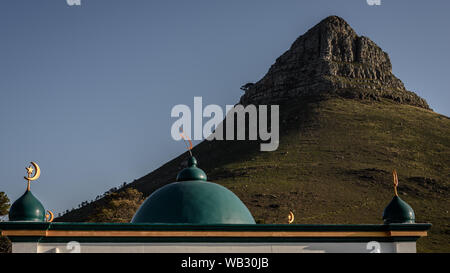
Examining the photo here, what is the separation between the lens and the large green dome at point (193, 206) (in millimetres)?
14992

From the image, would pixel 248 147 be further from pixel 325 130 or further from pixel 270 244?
pixel 270 244

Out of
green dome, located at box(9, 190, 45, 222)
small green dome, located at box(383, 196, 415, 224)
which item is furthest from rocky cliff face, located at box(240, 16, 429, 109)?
green dome, located at box(9, 190, 45, 222)

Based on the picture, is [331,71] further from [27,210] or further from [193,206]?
[27,210]

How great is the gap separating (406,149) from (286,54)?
177ft

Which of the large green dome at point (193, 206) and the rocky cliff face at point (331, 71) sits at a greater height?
the rocky cliff face at point (331, 71)

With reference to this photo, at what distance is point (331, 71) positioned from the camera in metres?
130

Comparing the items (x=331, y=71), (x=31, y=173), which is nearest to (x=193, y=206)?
(x=31, y=173)

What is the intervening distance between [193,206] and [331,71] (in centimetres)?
11885

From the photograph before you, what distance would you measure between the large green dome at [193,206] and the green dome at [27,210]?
3.25 meters

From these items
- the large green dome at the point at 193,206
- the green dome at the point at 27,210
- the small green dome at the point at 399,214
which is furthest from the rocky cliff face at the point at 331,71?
the green dome at the point at 27,210

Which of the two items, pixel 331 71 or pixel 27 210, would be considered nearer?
pixel 27 210

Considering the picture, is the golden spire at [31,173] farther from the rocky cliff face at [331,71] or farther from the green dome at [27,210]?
the rocky cliff face at [331,71]

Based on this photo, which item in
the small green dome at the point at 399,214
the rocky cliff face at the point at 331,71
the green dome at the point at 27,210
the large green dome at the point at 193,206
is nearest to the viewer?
the green dome at the point at 27,210

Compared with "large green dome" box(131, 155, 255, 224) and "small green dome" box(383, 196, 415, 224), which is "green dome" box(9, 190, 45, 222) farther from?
"small green dome" box(383, 196, 415, 224)
